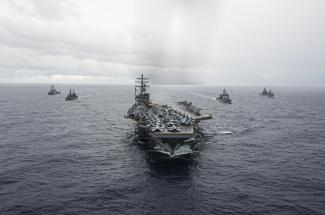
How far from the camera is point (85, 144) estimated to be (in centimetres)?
8862

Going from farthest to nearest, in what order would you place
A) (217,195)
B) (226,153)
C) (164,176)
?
(226,153), (164,176), (217,195)

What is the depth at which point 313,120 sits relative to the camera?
14362cm

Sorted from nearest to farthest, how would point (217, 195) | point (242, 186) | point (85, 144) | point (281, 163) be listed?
point (217, 195) → point (242, 186) → point (281, 163) → point (85, 144)

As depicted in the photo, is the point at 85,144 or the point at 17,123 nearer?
the point at 85,144

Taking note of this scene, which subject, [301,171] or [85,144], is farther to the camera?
[85,144]

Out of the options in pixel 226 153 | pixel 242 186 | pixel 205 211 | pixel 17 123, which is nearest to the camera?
pixel 205 211

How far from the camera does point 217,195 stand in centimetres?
5244

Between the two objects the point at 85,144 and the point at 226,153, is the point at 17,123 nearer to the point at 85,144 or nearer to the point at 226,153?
the point at 85,144

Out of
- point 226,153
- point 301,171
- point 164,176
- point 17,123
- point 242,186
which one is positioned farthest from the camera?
point 17,123

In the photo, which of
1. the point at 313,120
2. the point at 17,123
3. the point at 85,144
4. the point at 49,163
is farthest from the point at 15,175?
the point at 313,120

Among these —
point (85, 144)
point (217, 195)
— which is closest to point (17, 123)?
point (85, 144)

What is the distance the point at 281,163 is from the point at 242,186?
20.1 meters

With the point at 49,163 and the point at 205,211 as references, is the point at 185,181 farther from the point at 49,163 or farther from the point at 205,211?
the point at 49,163

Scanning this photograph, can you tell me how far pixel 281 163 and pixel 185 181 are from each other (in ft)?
90.7
